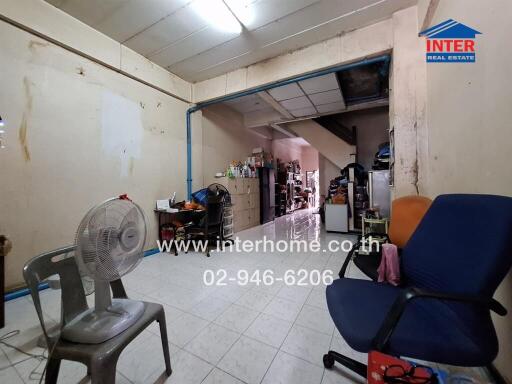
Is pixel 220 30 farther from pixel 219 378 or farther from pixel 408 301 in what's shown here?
pixel 219 378

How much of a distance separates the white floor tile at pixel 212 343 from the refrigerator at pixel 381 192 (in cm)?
317

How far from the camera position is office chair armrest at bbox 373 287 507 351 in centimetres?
75

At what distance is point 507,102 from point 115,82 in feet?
12.9

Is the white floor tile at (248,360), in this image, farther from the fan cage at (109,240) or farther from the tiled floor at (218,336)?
the fan cage at (109,240)

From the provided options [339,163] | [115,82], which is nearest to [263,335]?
[115,82]

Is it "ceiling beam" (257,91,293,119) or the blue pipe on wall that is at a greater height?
"ceiling beam" (257,91,293,119)

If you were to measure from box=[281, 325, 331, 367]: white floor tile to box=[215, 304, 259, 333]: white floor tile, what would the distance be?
0.34 meters

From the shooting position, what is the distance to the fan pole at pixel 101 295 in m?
A: 0.94

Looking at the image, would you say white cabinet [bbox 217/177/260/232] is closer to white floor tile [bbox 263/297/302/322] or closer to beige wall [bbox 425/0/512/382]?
white floor tile [bbox 263/297/302/322]

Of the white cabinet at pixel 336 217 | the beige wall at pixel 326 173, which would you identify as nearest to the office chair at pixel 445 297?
the white cabinet at pixel 336 217

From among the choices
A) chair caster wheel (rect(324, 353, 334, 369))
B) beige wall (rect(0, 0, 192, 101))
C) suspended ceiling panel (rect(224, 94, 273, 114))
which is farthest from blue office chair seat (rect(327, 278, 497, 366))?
suspended ceiling panel (rect(224, 94, 273, 114))

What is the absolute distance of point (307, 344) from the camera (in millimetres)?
1425

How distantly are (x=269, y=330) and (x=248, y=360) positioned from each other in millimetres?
307

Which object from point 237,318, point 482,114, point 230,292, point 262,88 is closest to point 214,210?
point 230,292
